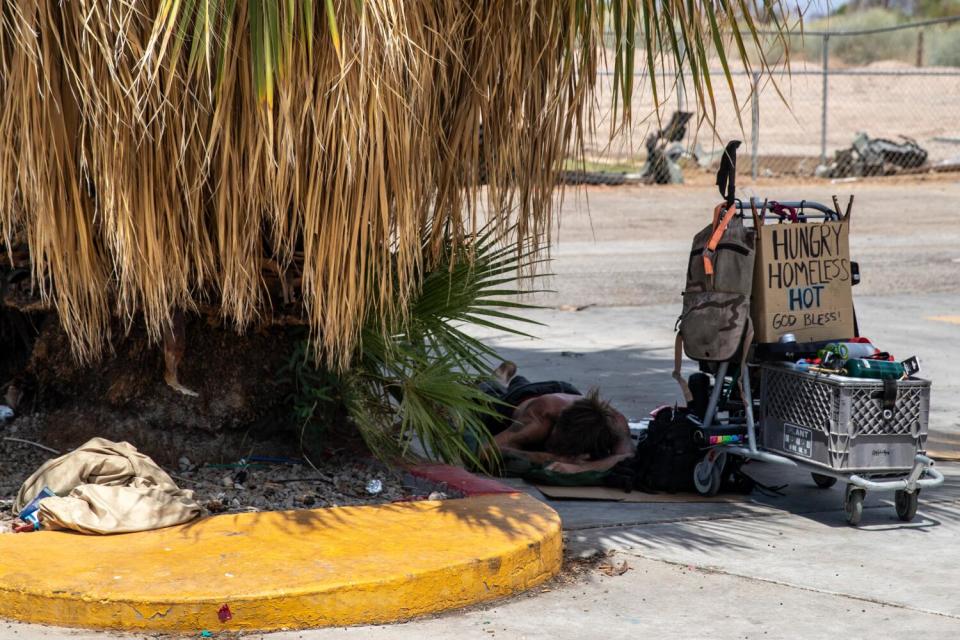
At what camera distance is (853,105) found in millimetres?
31562

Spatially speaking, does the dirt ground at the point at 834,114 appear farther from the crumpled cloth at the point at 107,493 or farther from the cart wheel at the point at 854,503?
the crumpled cloth at the point at 107,493

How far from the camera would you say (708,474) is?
6234mm

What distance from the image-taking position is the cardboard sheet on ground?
6199mm

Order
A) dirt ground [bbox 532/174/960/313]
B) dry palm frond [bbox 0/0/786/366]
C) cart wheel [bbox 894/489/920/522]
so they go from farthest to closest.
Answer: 1. dirt ground [bbox 532/174/960/313]
2. cart wheel [bbox 894/489/920/522]
3. dry palm frond [bbox 0/0/786/366]

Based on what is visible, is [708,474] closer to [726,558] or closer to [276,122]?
[726,558]

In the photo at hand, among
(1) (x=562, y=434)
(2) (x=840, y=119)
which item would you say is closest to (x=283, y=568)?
(1) (x=562, y=434)

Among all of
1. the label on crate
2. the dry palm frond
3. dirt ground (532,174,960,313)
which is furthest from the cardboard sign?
dirt ground (532,174,960,313)

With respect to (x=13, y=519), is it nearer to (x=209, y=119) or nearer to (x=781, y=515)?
(x=209, y=119)

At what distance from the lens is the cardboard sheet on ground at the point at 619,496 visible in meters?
6.20

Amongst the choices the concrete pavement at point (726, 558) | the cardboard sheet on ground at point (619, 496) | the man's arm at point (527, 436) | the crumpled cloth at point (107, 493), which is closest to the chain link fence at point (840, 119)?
the concrete pavement at point (726, 558)

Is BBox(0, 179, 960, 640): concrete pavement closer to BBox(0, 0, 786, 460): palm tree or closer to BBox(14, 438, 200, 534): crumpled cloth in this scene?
BBox(14, 438, 200, 534): crumpled cloth

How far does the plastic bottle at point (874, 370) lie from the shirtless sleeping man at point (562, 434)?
125 centimetres

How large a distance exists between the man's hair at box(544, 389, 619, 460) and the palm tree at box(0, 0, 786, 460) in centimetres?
155

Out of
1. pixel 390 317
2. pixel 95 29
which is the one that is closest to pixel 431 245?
pixel 390 317
